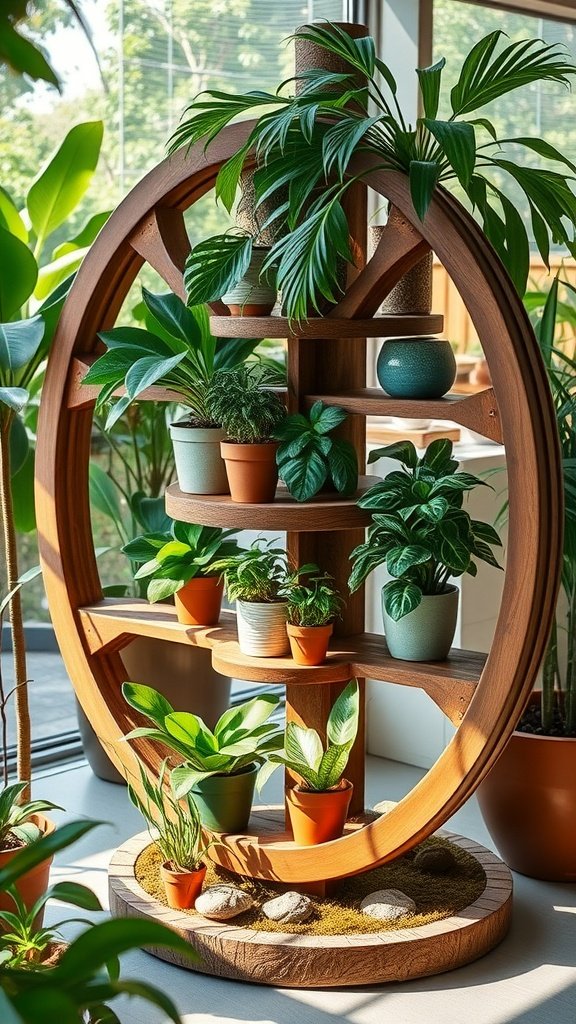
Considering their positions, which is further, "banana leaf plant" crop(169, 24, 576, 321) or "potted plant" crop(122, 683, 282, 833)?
"potted plant" crop(122, 683, 282, 833)

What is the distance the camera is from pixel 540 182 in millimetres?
2199

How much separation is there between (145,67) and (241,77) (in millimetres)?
339

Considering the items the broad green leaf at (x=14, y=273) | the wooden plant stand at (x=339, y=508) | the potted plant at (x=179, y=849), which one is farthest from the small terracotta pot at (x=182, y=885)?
the broad green leaf at (x=14, y=273)

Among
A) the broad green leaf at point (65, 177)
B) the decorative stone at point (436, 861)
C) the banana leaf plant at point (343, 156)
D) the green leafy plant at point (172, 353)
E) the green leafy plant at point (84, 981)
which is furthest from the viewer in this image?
the broad green leaf at point (65, 177)

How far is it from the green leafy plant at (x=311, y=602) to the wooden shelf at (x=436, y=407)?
14.1 inches

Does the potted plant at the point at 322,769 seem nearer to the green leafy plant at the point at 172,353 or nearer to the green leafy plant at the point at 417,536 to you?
the green leafy plant at the point at 417,536

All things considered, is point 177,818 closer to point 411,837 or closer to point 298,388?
point 411,837

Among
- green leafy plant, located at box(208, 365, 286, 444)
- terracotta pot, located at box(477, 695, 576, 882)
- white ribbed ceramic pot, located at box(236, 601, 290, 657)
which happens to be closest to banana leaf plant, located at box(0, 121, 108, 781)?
green leafy plant, located at box(208, 365, 286, 444)

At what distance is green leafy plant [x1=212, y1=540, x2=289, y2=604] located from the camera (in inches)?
96.7

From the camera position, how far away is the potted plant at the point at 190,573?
8.75ft

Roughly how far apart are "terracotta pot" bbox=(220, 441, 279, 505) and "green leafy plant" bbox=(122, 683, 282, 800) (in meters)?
0.50

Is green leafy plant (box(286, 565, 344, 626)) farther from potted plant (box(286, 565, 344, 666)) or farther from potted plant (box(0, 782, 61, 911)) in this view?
potted plant (box(0, 782, 61, 911))

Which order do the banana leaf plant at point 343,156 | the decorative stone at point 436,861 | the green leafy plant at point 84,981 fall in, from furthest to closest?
1. the decorative stone at point 436,861
2. the banana leaf plant at point 343,156
3. the green leafy plant at point 84,981

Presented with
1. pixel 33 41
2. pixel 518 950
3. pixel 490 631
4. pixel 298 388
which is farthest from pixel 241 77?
pixel 33 41
